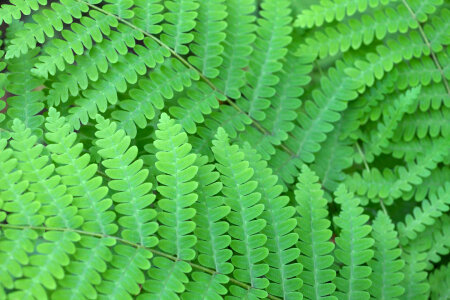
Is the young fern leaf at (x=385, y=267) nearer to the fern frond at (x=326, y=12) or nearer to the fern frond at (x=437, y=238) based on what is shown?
the fern frond at (x=437, y=238)

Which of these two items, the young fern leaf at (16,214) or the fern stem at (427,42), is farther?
the fern stem at (427,42)

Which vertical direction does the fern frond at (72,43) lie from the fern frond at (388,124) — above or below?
above

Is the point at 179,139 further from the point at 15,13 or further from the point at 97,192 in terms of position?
the point at 15,13

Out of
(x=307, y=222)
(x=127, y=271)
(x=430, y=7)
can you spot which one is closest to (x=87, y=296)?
(x=127, y=271)

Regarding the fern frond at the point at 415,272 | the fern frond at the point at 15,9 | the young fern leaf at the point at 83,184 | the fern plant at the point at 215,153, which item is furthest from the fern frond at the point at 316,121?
the fern frond at the point at 15,9

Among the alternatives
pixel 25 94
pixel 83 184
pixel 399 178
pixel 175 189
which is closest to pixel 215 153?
pixel 175 189

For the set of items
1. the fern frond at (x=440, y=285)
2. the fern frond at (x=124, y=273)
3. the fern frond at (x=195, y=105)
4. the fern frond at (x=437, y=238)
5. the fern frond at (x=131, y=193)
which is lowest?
the fern frond at (x=440, y=285)

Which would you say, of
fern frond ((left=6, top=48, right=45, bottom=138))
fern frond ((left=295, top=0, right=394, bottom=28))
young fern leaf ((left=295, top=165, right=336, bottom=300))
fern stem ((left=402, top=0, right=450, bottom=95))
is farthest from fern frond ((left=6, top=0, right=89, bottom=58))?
fern stem ((left=402, top=0, right=450, bottom=95))
